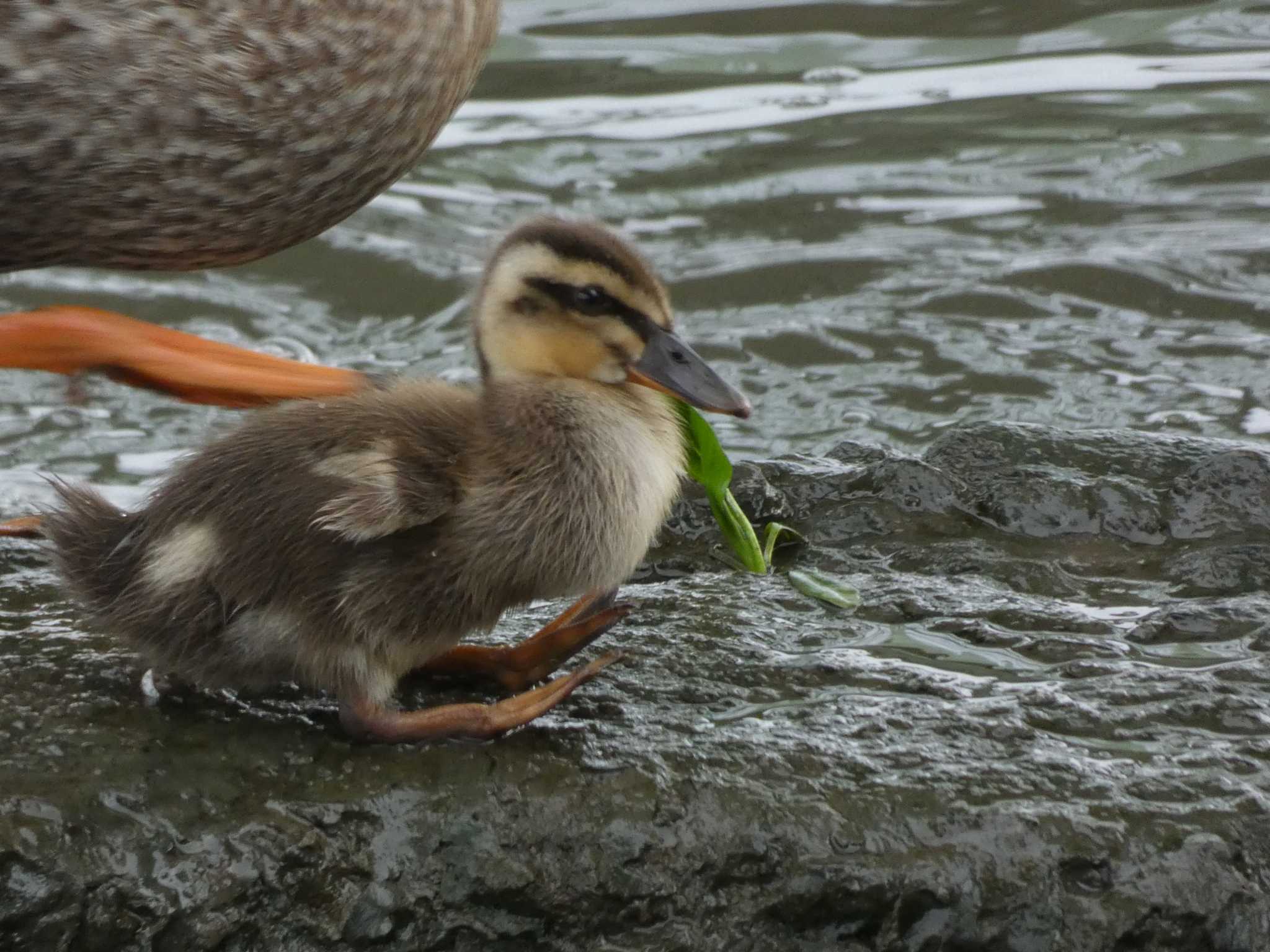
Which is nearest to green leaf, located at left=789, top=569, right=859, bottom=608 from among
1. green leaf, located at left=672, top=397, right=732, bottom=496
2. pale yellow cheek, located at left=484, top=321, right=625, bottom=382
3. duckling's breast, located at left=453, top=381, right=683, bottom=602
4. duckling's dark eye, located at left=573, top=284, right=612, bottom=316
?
green leaf, located at left=672, top=397, right=732, bottom=496

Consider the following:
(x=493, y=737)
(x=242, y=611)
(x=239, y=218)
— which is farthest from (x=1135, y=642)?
(x=239, y=218)

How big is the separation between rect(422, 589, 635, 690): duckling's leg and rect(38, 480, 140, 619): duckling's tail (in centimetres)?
55

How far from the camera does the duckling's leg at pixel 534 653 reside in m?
3.09

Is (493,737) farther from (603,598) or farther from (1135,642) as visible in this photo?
(1135,642)

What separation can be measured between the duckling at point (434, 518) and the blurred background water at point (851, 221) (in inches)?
89.9

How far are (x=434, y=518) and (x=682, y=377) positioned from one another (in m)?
0.53

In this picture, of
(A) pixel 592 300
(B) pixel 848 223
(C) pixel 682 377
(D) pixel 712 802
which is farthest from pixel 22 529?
(B) pixel 848 223

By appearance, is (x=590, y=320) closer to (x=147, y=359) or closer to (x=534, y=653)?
(x=534, y=653)

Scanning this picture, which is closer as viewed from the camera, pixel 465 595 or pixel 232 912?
pixel 232 912

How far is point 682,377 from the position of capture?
3180 millimetres

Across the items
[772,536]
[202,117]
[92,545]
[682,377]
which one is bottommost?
[772,536]

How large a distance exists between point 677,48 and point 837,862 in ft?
22.2

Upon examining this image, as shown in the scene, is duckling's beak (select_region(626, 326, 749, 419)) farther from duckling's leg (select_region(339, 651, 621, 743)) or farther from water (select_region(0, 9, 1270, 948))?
duckling's leg (select_region(339, 651, 621, 743))

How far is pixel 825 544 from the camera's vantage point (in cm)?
386
